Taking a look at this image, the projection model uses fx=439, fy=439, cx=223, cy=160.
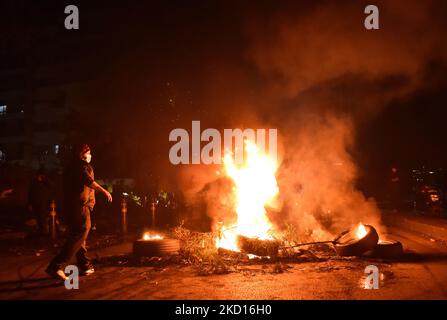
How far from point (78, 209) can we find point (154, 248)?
2.11m

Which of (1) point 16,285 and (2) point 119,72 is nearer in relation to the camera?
(1) point 16,285

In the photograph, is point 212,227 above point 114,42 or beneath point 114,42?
beneath

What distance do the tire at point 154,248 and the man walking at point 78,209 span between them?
4.66ft

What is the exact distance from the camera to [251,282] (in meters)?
6.36

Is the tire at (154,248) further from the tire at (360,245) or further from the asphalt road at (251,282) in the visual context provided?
the tire at (360,245)

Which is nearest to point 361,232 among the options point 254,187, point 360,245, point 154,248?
point 360,245

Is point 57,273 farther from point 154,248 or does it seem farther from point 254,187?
point 254,187

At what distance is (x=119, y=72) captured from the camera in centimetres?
1731

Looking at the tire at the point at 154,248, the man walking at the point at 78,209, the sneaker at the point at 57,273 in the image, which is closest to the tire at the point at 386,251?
the tire at the point at 154,248

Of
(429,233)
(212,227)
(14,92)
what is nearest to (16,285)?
(212,227)

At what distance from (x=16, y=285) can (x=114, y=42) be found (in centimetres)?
1301

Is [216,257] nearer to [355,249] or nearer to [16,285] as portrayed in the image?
[355,249]

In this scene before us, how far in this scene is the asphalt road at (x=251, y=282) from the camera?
5641 mm
